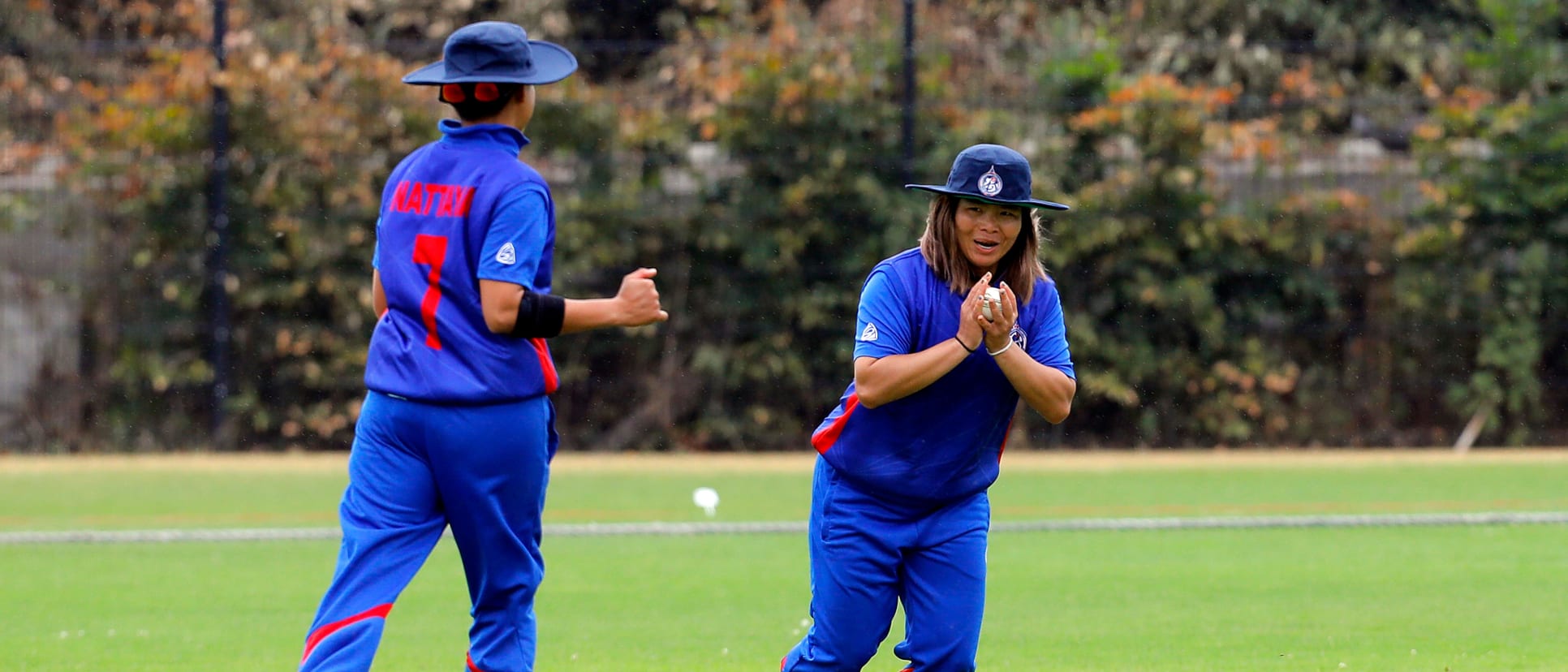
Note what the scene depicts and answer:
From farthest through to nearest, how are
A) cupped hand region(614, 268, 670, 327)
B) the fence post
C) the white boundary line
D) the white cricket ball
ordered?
the fence post < the white cricket ball < the white boundary line < cupped hand region(614, 268, 670, 327)

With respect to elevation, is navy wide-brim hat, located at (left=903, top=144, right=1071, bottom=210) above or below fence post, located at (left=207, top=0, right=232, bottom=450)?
above

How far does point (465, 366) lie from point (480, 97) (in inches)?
25.8

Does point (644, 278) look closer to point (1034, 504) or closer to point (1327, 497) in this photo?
point (1034, 504)

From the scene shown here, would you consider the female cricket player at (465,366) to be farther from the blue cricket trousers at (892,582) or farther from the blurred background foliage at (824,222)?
the blurred background foliage at (824,222)

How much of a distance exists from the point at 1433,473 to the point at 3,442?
9833 mm

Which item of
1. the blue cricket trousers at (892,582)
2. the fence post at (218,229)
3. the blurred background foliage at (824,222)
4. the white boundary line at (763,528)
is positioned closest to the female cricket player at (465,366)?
the blue cricket trousers at (892,582)

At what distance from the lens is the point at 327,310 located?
13656mm

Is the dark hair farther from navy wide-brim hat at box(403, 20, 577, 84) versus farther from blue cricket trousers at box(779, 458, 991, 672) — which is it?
blue cricket trousers at box(779, 458, 991, 672)

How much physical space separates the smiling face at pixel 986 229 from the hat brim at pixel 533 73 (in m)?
1.03

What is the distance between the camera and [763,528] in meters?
9.27

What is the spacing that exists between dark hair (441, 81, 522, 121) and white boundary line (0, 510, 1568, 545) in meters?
4.88

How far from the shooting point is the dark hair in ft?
15.0

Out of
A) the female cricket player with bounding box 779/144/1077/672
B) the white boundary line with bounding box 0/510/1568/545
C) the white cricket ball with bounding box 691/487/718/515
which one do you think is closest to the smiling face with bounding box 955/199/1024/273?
the female cricket player with bounding box 779/144/1077/672

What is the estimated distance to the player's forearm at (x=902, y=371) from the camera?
4.39 m
